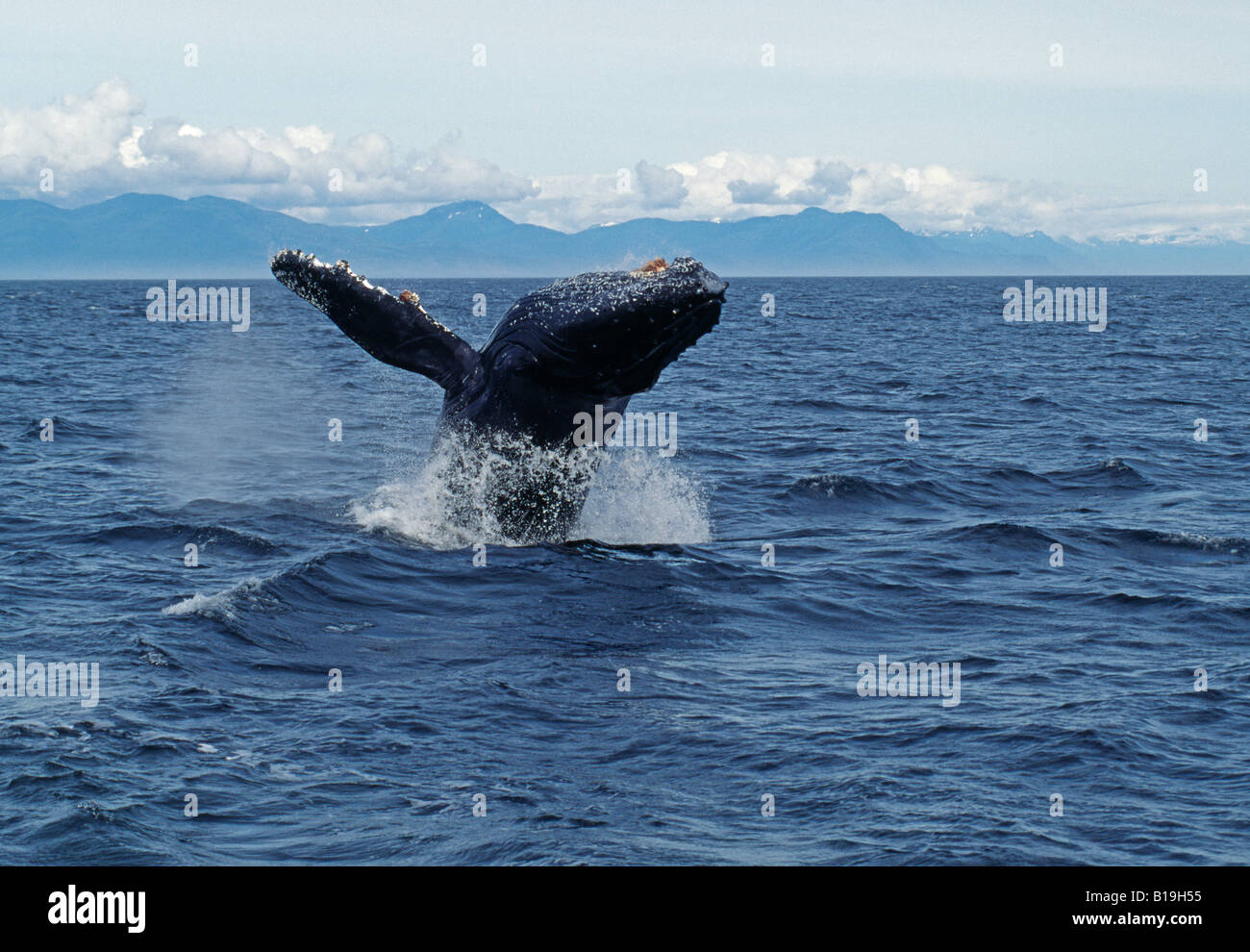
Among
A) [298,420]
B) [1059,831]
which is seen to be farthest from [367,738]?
[298,420]

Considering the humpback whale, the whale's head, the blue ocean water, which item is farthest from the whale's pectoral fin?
the blue ocean water

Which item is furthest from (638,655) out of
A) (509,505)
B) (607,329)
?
(509,505)

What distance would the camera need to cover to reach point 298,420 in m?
23.7

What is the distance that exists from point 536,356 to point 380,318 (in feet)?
4.33

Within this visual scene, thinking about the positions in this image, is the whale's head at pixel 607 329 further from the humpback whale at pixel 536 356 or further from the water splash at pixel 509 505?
the water splash at pixel 509 505

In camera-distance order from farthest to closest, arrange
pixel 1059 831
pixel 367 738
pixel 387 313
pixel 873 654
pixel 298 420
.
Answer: pixel 298 420, pixel 387 313, pixel 873 654, pixel 367 738, pixel 1059 831

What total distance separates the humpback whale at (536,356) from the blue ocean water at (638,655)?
695mm

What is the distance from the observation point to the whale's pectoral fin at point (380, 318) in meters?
10.6

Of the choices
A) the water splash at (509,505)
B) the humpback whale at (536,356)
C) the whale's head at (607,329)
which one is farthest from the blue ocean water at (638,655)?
the whale's head at (607,329)

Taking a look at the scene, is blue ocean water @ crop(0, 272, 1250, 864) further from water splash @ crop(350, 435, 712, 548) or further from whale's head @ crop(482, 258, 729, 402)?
whale's head @ crop(482, 258, 729, 402)

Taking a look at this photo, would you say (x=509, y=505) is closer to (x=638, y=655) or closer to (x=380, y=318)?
(x=380, y=318)

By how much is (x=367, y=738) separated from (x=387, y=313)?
4.46 m

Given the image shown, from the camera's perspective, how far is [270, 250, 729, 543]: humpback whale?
9820 mm
